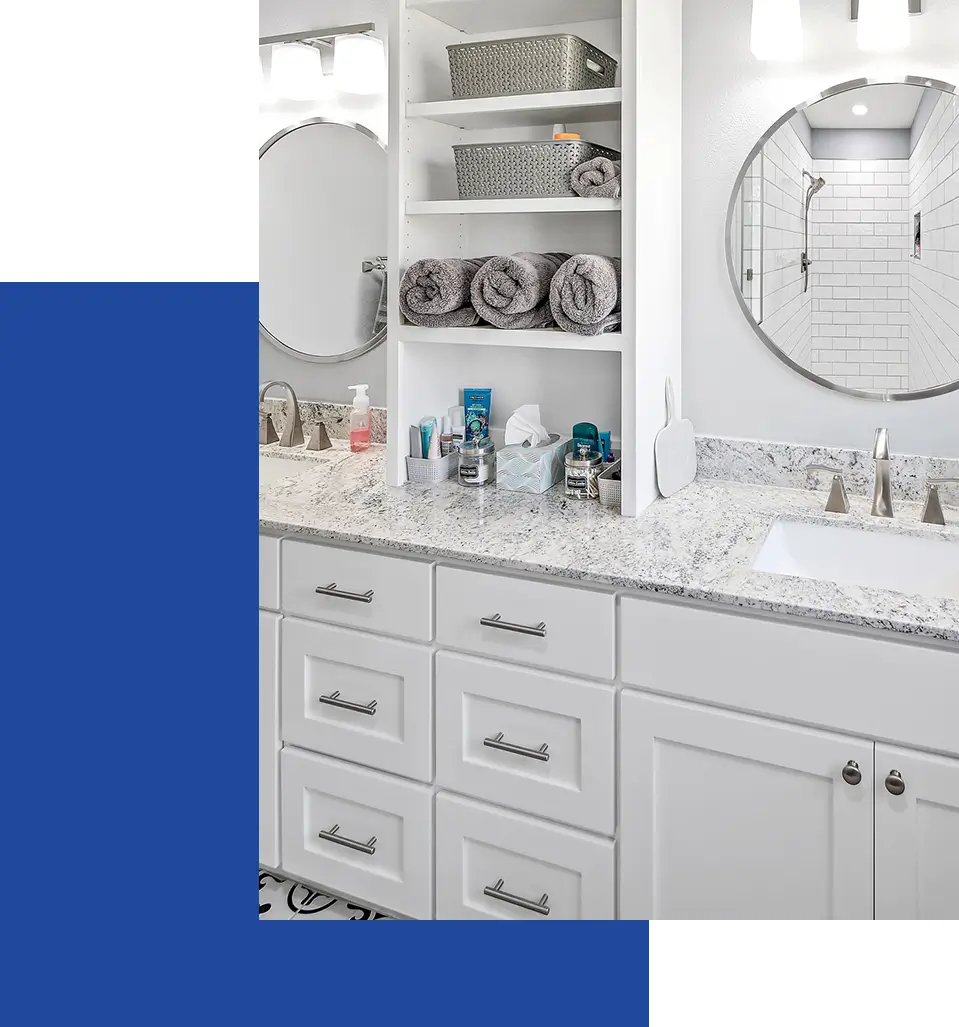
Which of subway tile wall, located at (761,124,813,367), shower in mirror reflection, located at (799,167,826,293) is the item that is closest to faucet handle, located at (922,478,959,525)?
subway tile wall, located at (761,124,813,367)

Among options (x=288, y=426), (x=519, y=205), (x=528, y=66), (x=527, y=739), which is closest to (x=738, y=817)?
(x=527, y=739)

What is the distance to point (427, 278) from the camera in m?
2.00

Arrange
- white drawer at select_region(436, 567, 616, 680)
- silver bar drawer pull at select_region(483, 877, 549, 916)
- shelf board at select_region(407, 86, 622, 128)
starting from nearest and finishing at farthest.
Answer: white drawer at select_region(436, 567, 616, 680), silver bar drawer pull at select_region(483, 877, 549, 916), shelf board at select_region(407, 86, 622, 128)

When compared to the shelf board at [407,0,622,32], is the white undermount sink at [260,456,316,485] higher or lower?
lower

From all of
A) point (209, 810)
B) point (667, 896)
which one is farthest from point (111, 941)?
point (667, 896)

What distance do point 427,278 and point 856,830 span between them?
1.33 m

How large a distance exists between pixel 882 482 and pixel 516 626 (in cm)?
82

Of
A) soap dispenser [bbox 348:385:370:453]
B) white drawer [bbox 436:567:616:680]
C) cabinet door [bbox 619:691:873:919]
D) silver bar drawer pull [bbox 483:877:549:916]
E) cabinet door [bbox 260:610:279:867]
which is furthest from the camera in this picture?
soap dispenser [bbox 348:385:370:453]

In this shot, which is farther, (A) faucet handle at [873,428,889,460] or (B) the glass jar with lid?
(B) the glass jar with lid

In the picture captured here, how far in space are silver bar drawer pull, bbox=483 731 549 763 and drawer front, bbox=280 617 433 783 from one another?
0.43 feet

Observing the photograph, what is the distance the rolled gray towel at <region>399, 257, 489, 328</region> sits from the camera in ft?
6.49

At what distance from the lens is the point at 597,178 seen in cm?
187

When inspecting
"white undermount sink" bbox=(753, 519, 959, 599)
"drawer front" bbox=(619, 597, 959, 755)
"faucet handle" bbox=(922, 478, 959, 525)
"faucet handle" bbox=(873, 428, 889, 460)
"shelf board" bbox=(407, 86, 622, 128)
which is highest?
"shelf board" bbox=(407, 86, 622, 128)

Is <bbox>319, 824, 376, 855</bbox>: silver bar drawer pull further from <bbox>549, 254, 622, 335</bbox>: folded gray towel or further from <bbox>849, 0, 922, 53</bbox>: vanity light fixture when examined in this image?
<bbox>849, 0, 922, 53</bbox>: vanity light fixture
